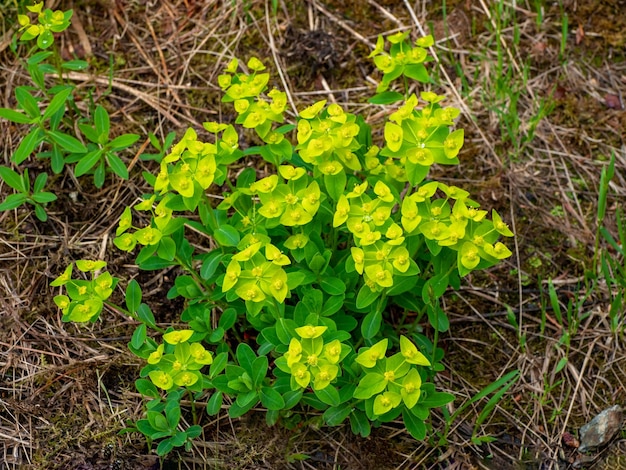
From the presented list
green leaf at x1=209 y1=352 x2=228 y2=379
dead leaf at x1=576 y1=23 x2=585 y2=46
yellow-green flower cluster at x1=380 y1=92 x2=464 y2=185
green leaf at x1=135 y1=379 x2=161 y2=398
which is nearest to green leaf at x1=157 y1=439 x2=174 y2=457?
green leaf at x1=135 y1=379 x2=161 y2=398

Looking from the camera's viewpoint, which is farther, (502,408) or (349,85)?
(349,85)

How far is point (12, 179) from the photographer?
301 cm

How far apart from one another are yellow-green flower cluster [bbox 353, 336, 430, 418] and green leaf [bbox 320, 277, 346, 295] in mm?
316

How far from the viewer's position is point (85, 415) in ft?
8.98

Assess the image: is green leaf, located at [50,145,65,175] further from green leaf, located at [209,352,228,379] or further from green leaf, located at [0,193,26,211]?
green leaf, located at [209,352,228,379]

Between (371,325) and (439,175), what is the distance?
3.57 ft

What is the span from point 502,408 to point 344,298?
0.84 m

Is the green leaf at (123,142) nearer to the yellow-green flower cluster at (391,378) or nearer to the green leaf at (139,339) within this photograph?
the green leaf at (139,339)

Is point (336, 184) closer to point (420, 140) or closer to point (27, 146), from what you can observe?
point (420, 140)

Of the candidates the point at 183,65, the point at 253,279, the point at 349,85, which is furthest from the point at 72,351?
the point at 349,85

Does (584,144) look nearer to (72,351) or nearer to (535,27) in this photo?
(535,27)

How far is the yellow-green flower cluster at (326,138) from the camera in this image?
95.0 inches

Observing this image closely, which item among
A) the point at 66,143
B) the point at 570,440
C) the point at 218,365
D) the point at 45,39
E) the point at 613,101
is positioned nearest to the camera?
the point at 218,365

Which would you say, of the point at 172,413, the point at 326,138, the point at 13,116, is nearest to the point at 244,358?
the point at 172,413
